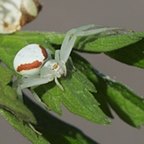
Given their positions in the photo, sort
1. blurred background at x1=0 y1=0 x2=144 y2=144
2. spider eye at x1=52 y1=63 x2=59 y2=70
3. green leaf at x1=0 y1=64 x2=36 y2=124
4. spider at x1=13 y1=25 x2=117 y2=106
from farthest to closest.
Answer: blurred background at x1=0 y1=0 x2=144 y2=144 → spider eye at x1=52 y1=63 x2=59 y2=70 → spider at x1=13 y1=25 x2=117 y2=106 → green leaf at x1=0 y1=64 x2=36 y2=124

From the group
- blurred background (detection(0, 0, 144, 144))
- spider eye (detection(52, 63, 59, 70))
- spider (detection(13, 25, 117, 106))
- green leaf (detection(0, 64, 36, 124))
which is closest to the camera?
green leaf (detection(0, 64, 36, 124))

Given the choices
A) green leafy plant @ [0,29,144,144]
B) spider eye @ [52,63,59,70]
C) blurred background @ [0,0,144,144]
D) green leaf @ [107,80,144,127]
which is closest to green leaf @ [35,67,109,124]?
green leafy plant @ [0,29,144,144]

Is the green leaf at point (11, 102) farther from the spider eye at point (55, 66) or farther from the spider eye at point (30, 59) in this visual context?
the spider eye at point (55, 66)

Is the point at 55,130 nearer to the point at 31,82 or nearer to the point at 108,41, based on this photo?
the point at 31,82

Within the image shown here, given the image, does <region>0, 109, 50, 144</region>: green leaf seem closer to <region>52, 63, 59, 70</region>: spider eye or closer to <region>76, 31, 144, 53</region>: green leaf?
<region>76, 31, 144, 53</region>: green leaf

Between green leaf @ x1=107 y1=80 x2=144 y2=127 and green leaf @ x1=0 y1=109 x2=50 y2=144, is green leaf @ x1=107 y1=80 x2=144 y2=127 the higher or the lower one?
the lower one

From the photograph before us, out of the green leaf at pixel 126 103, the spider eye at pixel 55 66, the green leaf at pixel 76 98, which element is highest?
the green leaf at pixel 76 98

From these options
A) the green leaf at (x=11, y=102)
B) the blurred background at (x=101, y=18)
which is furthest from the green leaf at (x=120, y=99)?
the blurred background at (x=101, y=18)
